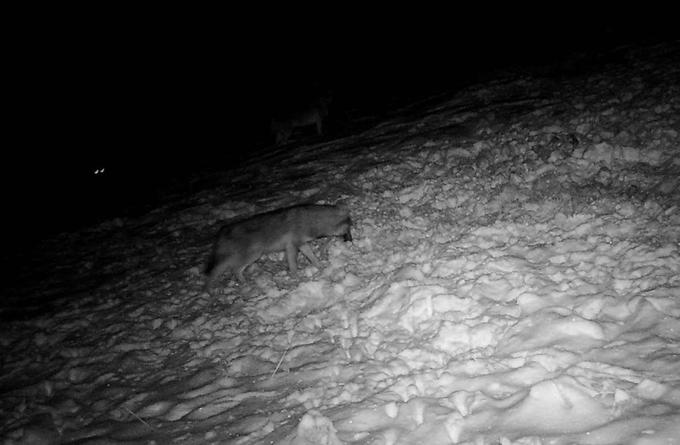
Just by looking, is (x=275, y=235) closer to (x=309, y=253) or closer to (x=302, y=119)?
(x=309, y=253)

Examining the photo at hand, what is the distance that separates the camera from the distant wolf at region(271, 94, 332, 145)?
1420cm

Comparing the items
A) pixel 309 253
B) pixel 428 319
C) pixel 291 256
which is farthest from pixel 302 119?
pixel 428 319

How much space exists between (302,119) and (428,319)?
10.5 meters

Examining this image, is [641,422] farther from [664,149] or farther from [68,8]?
[68,8]

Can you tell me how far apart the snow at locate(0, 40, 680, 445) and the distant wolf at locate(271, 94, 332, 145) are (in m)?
5.19

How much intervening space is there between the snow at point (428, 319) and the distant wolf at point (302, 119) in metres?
5.19

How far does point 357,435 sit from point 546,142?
255 inches

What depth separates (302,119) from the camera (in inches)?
562

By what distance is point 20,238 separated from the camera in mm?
12852

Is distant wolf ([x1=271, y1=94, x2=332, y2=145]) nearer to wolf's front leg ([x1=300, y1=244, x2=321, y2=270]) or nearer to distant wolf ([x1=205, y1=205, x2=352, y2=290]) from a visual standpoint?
distant wolf ([x1=205, y1=205, x2=352, y2=290])

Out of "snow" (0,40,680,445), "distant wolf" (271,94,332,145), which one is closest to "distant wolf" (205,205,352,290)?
"snow" (0,40,680,445)

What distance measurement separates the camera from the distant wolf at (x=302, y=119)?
14.2 m

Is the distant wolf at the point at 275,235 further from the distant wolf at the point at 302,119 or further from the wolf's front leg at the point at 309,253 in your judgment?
the distant wolf at the point at 302,119

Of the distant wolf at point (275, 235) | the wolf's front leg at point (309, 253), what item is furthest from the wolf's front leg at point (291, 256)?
the wolf's front leg at point (309, 253)
